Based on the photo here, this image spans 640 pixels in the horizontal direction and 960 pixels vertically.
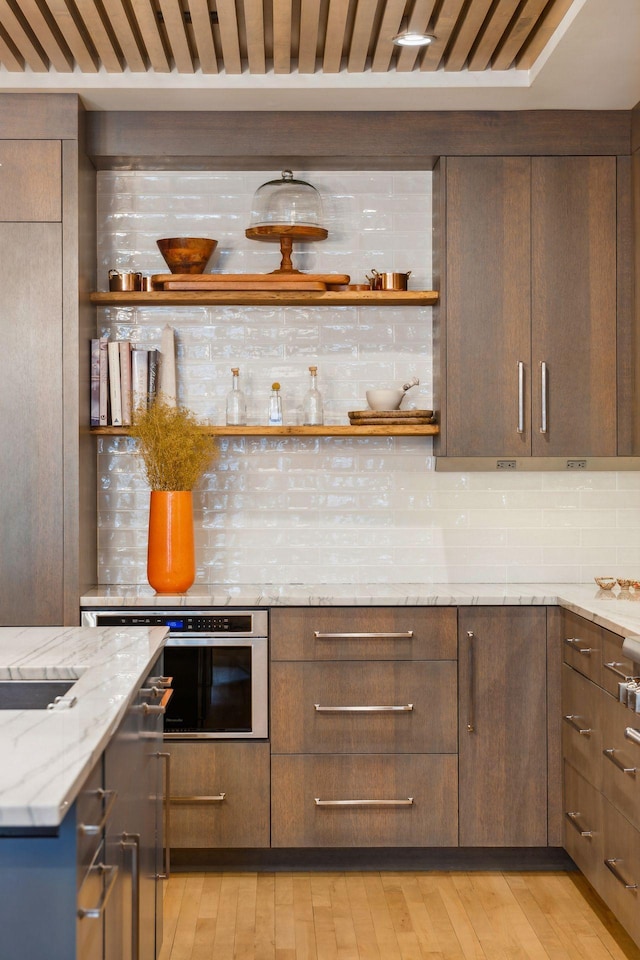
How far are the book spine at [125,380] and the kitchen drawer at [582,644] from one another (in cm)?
190

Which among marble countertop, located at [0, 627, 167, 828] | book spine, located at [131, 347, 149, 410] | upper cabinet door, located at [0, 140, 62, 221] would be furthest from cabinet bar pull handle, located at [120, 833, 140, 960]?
upper cabinet door, located at [0, 140, 62, 221]

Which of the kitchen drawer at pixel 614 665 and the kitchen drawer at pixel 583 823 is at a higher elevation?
the kitchen drawer at pixel 614 665

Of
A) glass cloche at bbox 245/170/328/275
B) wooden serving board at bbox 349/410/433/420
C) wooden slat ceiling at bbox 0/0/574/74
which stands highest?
wooden slat ceiling at bbox 0/0/574/74

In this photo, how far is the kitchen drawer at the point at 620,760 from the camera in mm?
2871

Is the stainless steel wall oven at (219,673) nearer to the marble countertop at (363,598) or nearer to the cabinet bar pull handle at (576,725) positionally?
the marble countertop at (363,598)

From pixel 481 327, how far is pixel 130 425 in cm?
148

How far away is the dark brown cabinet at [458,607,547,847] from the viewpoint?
148 inches

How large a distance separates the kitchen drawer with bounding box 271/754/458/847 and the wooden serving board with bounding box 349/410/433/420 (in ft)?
4.42

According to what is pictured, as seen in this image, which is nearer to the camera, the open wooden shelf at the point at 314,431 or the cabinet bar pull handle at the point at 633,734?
the cabinet bar pull handle at the point at 633,734

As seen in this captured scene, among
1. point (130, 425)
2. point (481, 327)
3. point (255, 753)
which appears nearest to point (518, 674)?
point (255, 753)

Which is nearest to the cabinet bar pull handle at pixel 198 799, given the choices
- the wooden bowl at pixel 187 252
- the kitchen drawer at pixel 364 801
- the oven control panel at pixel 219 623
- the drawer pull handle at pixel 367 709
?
the kitchen drawer at pixel 364 801

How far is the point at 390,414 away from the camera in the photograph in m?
4.14

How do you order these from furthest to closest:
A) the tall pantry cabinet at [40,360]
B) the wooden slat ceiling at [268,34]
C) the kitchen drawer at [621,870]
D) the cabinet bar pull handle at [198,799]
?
the tall pantry cabinet at [40,360]
the cabinet bar pull handle at [198,799]
the wooden slat ceiling at [268,34]
the kitchen drawer at [621,870]

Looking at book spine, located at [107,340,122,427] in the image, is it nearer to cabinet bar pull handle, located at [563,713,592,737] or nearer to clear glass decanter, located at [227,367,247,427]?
clear glass decanter, located at [227,367,247,427]
